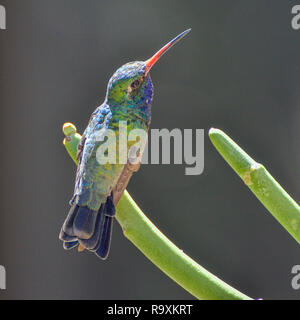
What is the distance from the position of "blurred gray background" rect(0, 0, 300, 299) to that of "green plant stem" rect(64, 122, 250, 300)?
200cm

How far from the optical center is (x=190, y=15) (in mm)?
2961

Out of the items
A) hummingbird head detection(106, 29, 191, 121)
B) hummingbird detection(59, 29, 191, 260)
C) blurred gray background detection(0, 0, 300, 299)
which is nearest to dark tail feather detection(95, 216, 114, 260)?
hummingbird detection(59, 29, 191, 260)

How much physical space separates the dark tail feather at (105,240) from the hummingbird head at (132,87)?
0.35 m

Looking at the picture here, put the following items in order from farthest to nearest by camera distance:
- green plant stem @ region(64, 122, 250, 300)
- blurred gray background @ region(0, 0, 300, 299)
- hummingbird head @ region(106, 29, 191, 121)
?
blurred gray background @ region(0, 0, 300, 299)
hummingbird head @ region(106, 29, 191, 121)
green plant stem @ region(64, 122, 250, 300)

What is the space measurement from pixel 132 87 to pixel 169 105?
1.57 m

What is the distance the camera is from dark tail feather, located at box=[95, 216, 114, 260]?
1095mm

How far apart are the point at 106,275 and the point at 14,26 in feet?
4.70

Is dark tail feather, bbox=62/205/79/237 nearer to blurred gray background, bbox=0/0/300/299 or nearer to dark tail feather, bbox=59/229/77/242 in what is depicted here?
dark tail feather, bbox=59/229/77/242

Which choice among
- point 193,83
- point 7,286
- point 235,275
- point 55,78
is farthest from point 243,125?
point 7,286

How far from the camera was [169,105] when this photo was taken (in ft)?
9.70

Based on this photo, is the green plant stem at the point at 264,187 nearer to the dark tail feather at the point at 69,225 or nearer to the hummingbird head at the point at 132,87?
the dark tail feather at the point at 69,225

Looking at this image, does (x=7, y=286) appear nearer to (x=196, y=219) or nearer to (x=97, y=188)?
(x=196, y=219)

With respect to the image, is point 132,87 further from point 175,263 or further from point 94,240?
point 175,263

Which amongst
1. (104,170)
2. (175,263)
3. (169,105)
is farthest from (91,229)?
(169,105)
